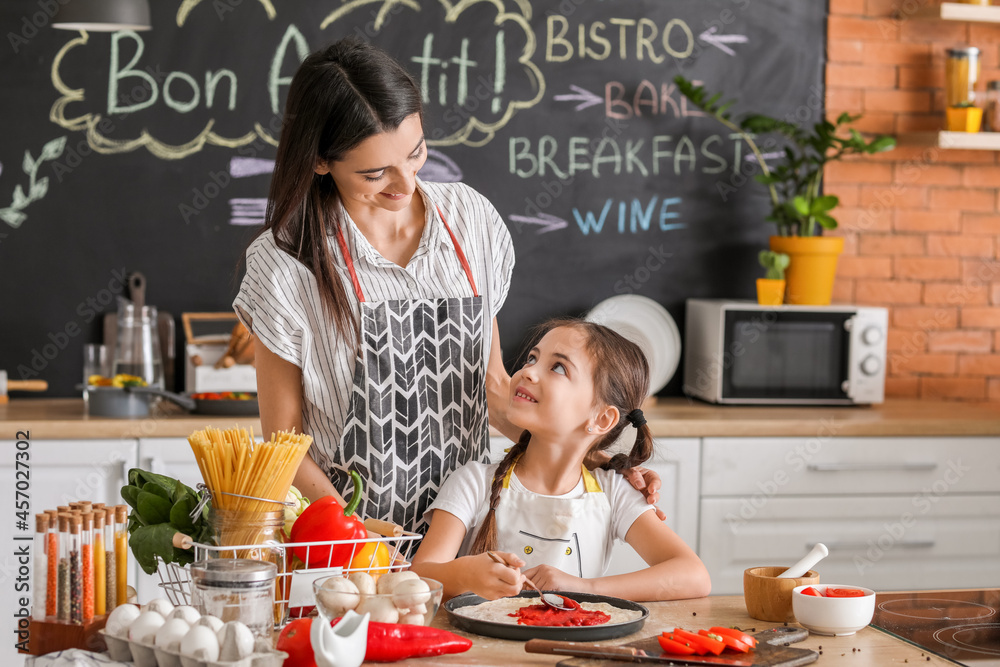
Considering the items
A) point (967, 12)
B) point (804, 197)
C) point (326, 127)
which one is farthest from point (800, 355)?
point (326, 127)

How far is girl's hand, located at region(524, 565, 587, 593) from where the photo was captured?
1.36 meters

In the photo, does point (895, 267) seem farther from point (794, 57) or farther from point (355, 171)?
point (355, 171)

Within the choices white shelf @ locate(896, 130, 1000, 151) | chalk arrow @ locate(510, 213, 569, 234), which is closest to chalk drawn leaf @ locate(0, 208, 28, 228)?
chalk arrow @ locate(510, 213, 569, 234)

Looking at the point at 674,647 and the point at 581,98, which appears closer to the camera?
the point at 674,647

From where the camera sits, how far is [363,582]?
1101mm

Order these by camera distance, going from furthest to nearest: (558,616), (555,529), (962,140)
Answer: (962,140)
(555,529)
(558,616)

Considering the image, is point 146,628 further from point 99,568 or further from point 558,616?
point 558,616

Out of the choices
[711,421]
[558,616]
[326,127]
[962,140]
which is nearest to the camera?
[558,616]

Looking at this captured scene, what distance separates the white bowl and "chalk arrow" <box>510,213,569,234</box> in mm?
2122

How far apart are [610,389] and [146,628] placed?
846 millimetres

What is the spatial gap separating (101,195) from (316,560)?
2.19 m

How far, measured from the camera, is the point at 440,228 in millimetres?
1686

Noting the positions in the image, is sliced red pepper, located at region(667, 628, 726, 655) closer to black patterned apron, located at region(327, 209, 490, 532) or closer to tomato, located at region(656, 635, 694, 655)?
tomato, located at region(656, 635, 694, 655)

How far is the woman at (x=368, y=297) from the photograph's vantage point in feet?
4.91
